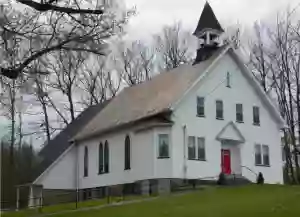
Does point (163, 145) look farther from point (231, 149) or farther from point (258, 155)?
point (258, 155)

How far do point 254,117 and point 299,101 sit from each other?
10.5 metres

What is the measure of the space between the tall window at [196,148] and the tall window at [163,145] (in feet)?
4.30

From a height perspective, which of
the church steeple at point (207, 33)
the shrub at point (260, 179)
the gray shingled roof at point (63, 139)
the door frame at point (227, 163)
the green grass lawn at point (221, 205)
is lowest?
the green grass lawn at point (221, 205)

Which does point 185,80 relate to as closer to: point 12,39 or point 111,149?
point 111,149

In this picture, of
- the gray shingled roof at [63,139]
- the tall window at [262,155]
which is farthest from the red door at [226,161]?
the gray shingled roof at [63,139]

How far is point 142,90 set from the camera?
3672cm

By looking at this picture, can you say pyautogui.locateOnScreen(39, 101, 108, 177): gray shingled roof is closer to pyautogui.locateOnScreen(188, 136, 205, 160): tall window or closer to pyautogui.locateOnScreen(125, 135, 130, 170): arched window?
pyautogui.locateOnScreen(125, 135, 130, 170): arched window

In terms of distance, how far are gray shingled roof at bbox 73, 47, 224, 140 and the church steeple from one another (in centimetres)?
118

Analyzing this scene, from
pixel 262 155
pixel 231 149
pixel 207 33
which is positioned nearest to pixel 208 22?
pixel 207 33

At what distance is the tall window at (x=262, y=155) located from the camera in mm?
33531

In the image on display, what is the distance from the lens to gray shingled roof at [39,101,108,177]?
38875 millimetres

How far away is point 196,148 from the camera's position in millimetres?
30969

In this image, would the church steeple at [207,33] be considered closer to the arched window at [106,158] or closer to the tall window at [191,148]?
the tall window at [191,148]

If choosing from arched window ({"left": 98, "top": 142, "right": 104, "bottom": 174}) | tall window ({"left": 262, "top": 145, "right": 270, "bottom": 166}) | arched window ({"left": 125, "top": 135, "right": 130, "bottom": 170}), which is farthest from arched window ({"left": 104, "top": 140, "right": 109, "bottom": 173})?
tall window ({"left": 262, "top": 145, "right": 270, "bottom": 166})
